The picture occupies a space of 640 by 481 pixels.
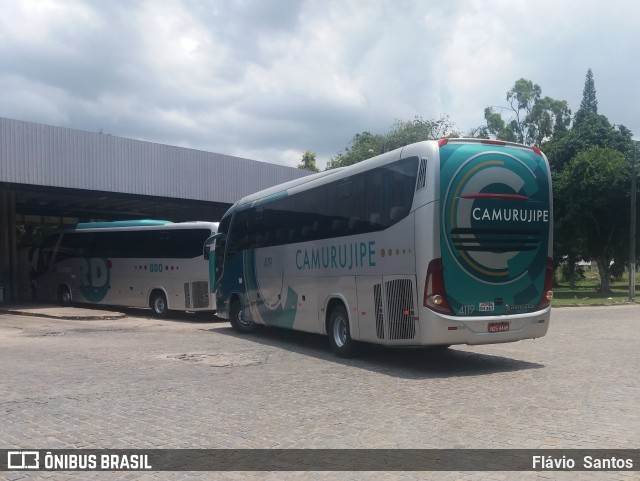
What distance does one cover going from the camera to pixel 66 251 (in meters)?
28.3

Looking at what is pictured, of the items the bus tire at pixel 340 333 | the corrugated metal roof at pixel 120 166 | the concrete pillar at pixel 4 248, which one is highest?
the corrugated metal roof at pixel 120 166

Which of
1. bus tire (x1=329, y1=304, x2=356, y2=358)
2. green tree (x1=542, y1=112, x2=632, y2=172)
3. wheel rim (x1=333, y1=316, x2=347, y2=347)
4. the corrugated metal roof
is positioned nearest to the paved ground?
bus tire (x1=329, y1=304, x2=356, y2=358)

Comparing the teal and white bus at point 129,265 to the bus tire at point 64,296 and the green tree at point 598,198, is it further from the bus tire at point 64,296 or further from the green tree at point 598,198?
the green tree at point 598,198

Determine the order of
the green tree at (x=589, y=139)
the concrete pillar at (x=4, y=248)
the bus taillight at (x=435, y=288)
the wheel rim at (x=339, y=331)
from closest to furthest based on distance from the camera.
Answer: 1. the bus taillight at (x=435, y=288)
2. the wheel rim at (x=339, y=331)
3. the concrete pillar at (x=4, y=248)
4. the green tree at (x=589, y=139)

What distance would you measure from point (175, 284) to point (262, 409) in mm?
14844

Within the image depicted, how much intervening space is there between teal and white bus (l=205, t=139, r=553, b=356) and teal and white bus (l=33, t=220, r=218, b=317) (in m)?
9.45

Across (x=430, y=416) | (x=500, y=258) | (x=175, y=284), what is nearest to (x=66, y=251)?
(x=175, y=284)

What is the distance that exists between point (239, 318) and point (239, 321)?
0.11m

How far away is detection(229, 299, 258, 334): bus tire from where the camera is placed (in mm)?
17578

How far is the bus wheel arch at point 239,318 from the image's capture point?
691 inches

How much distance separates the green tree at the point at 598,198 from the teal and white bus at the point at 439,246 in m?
25.9

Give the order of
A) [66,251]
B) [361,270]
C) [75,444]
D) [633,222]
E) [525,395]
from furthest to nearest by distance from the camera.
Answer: [633,222]
[66,251]
[361,270]
[525,395]
[75,444]

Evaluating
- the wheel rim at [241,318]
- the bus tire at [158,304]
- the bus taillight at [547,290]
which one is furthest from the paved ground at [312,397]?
the bus tire at [158,304]

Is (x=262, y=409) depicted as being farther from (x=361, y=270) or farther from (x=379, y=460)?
(x=361, y=270)
